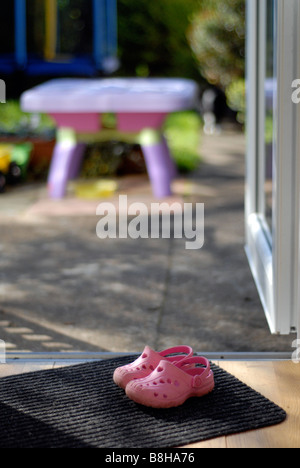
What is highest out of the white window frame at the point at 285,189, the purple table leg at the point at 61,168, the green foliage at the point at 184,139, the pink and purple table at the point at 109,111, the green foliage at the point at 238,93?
the white window frame at the point at 285,189

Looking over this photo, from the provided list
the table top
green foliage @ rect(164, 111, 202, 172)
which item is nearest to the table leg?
the table top

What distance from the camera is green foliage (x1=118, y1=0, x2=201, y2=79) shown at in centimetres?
1123

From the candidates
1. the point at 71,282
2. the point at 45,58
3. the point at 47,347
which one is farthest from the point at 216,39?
the point at 47,347

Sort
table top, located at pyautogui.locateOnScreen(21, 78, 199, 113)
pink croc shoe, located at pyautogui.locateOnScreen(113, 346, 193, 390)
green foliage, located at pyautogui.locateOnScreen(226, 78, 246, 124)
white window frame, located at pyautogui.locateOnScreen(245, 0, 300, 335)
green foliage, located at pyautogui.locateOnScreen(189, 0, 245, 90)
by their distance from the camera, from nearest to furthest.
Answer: pink croc shoe, located at pyautogui.locateOnScreen(113, 346, 193, 390) → white window frame, located at pyautogui.locateOnScreen(245, 0, 300, 335) → table top, located at pyautogui.locateOnScreen(21, 78, 199, 113) → green foliage, located at pyautogui.locateOnScreen(189, 0, 245, 90) → green foliage, located at pyautogui.locateOnScreen(226, 78, 246, 124)

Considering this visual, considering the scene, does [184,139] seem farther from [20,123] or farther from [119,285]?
[119,285]

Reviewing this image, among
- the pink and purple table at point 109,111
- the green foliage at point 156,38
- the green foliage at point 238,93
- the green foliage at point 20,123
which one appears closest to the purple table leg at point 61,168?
the pink and purple table at point 109,111

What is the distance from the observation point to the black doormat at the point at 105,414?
6.66 ft

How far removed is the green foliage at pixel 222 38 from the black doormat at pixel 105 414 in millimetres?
6302

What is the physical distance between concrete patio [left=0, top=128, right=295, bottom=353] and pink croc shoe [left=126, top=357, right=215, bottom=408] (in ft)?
1.68

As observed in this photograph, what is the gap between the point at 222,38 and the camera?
27.4 feet

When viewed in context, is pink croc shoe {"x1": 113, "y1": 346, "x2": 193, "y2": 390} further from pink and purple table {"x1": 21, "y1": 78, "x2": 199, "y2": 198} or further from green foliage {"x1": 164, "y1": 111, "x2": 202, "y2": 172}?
green foliage {"x1": 164, "y1": 111, "x2": 202, "y2": 172}

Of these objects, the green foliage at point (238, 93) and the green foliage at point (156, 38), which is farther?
the green foliage at point (156, 38)

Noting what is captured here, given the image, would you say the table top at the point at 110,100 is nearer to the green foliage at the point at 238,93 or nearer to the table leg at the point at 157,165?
the table leg at the point at 157,165
